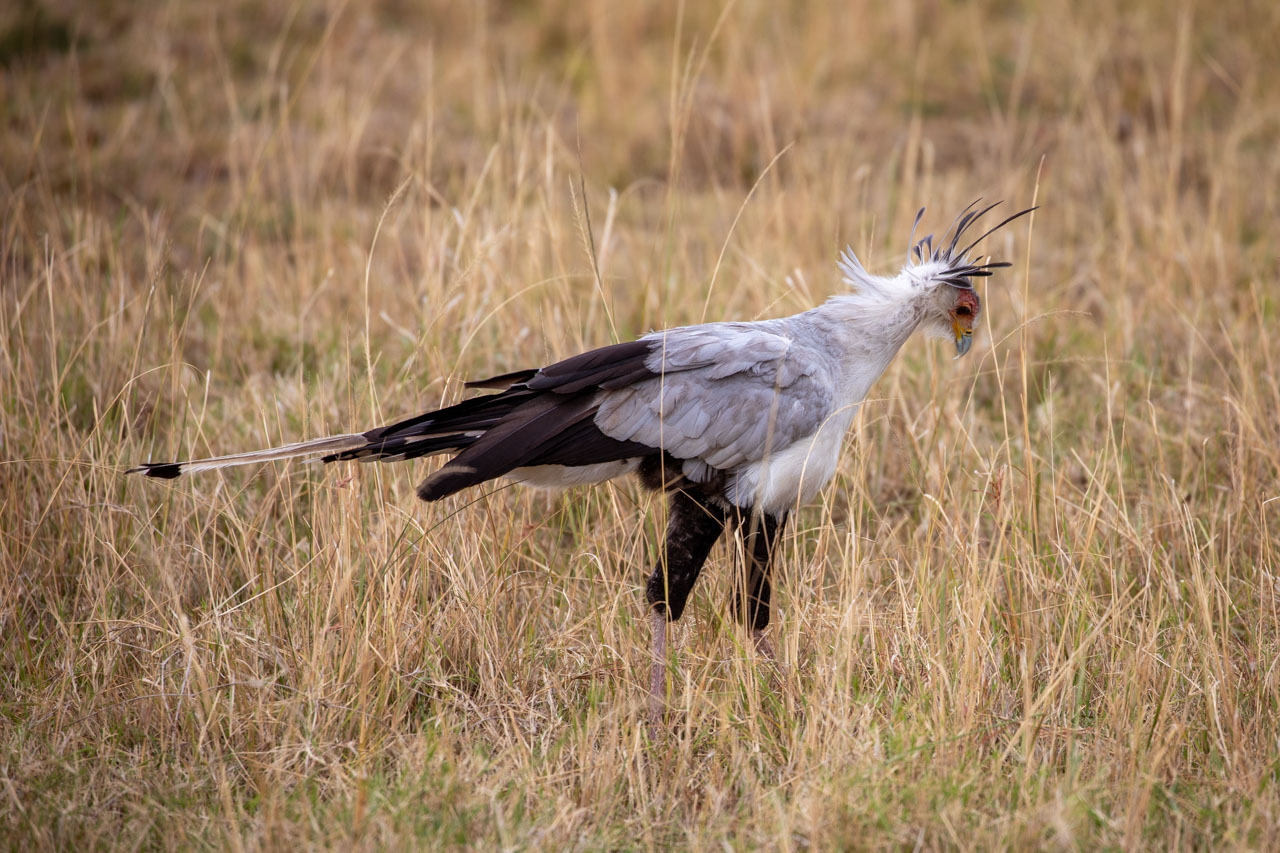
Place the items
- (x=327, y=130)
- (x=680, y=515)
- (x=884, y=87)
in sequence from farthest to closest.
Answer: (x=884, y=87) < (x=327, y=130) < (x=680, y=515)

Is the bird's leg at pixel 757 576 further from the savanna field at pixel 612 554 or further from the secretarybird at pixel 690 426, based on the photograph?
the savanna field at pixel 612 554

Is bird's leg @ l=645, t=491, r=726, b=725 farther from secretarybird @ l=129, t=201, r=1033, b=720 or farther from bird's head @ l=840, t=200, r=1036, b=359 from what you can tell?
bird's head @ l=840, t=200, r=1036, b=359

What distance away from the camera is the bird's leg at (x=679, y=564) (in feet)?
10.3

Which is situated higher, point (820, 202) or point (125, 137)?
point (125, 137)

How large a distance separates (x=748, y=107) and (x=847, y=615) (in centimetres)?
480

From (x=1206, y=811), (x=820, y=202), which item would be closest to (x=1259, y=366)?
(x=820, y=202)

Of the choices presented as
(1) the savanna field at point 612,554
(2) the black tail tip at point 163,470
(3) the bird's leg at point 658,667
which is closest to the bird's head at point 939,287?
(1) the savanna field at point 612,554

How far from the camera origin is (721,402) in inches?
118

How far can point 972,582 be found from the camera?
9.82ft

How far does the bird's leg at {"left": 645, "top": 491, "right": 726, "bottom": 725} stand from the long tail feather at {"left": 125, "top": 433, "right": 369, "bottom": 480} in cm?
94

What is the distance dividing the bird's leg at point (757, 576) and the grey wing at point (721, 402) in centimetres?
23

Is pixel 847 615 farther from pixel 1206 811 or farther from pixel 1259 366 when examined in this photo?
pixel 1259 366

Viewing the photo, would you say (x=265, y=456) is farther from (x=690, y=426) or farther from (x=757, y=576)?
(x=757, y=576)

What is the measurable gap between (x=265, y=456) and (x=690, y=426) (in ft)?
3.77
